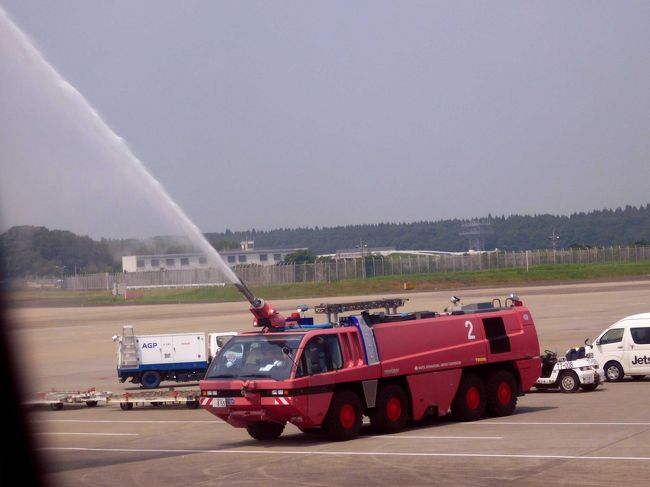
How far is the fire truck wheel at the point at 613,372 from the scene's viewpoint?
35000 millimetres

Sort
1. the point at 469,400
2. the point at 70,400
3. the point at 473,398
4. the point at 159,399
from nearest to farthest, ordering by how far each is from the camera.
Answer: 1. the point at 469,400
2. the point at 473,398
3. the point at 159,399
4. the point at 70,400

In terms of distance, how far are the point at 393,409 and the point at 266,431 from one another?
301 cm

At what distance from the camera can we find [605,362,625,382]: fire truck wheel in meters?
35.0

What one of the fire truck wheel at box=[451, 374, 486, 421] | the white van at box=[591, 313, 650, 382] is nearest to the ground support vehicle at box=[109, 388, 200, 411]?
the fire truck wheel at box=[451, 374, 486, 421]

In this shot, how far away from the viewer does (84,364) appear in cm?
5278

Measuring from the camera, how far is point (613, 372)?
35156 mm

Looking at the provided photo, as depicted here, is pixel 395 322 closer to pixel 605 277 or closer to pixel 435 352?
pixel 435 352

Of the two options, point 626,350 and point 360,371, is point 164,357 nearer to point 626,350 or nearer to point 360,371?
point 626,350

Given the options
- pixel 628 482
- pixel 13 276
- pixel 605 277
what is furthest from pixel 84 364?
pixel 605 277

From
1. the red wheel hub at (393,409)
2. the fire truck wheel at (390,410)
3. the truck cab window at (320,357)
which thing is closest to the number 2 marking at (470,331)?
the fire truck wheel at (390,410)

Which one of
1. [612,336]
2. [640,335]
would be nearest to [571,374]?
[640,335]

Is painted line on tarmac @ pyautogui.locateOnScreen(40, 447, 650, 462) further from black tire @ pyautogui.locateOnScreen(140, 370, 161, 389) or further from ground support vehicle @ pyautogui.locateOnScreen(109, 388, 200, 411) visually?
black tire @ pyautogui.locateOnScreen(140, 370, 161, 389)

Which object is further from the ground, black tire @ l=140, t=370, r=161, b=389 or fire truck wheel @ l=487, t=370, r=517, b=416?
fire truck wheel @ l=487, t=370, r=517, b=416

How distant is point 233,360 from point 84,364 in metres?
32.4
